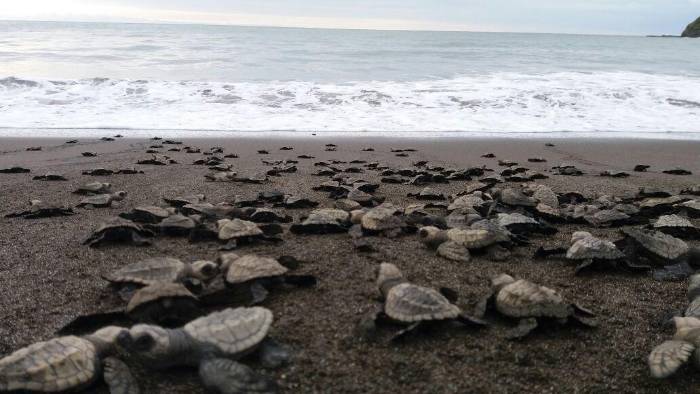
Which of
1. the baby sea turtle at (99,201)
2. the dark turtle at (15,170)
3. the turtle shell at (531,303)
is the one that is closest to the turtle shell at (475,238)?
the turtle shell at (531,303)

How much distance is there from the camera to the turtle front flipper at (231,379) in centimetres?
195

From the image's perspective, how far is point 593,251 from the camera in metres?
3.48

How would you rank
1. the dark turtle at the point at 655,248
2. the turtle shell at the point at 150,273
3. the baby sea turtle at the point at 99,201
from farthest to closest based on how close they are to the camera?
the baby sea turtle at the point at 99,201, the dark turtle at the point at 655,248, the turtle shell at the point at 150,273

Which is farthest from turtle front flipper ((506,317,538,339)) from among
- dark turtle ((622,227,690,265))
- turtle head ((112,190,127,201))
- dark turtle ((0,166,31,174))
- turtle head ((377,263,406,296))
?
dark turtle ((0,166,31,174))

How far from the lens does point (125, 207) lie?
5.10 metres

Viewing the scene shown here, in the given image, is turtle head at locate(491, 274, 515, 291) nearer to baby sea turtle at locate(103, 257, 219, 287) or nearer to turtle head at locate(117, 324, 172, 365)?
baby sea turtle at locate(103, 257, 219, 287)

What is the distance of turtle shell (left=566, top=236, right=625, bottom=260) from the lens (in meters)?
3.45

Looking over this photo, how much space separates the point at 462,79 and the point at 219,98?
30.0 feet

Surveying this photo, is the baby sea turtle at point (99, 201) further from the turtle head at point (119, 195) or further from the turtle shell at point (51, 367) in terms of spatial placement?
the turtle shell at point (51, 367)

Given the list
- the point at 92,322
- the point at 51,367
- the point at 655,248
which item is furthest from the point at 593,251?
the point at 51,367

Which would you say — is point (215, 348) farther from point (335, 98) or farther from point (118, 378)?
point (335, 98)

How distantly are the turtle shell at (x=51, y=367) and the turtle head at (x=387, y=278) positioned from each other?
58.7 inches

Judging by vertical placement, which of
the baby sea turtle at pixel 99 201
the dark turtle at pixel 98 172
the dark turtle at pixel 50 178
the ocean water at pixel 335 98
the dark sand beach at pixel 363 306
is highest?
the ocean water at pixel 335 98

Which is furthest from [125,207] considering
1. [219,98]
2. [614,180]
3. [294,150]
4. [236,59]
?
[236,59]
